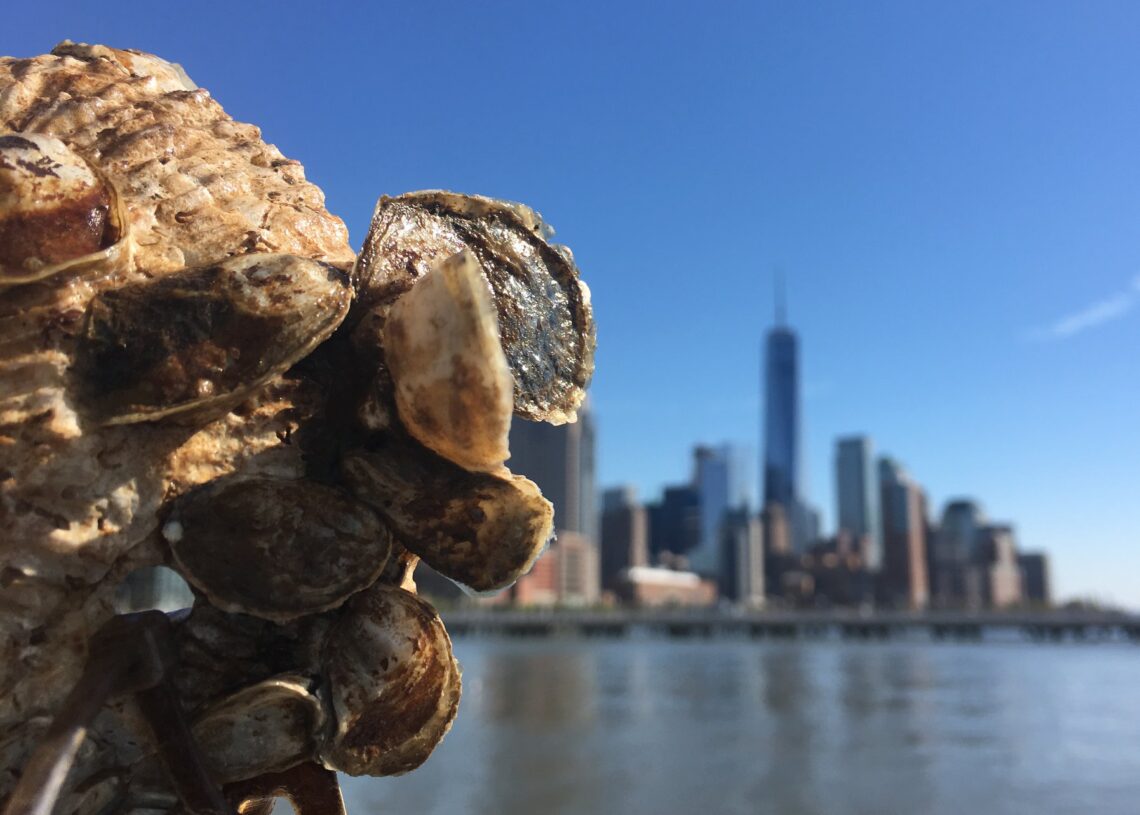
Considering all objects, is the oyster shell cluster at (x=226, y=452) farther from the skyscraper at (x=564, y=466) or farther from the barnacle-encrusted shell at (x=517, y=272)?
the skyscraper at (x=564, y=466)

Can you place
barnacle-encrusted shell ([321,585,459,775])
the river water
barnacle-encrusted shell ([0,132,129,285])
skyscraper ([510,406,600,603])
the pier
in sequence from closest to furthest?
1. barnacle-encrusted shell ([0,132,129,285])
2. barnacle-encrusted shell ([321,585,459,775])
3. the river water
4. the pier
5. skyscraper ([510,406,600,603])

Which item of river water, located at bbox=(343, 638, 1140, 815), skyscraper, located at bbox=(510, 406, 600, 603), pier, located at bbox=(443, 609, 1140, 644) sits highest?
skyscraper, located at bbox=(510, 406, 600, 603)

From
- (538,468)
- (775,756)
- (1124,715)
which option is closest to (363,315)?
Answer: (775,756)

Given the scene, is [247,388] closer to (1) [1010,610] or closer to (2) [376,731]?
(2) [376,731]

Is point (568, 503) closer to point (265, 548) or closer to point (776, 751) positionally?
point (776, 751)

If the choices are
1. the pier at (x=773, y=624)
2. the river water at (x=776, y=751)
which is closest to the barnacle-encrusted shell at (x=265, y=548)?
the river water at (x=776, y=751)

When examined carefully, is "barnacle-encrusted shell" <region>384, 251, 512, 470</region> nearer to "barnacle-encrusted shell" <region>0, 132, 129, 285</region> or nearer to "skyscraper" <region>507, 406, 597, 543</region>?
"barnacle-encrusted shell" <region>0, 132, 129, 285</region>

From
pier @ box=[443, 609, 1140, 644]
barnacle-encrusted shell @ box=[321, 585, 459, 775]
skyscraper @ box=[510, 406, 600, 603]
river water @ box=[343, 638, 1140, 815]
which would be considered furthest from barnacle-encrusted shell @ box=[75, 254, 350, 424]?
skyscraper @ box=[510, 406, 600, 603]
